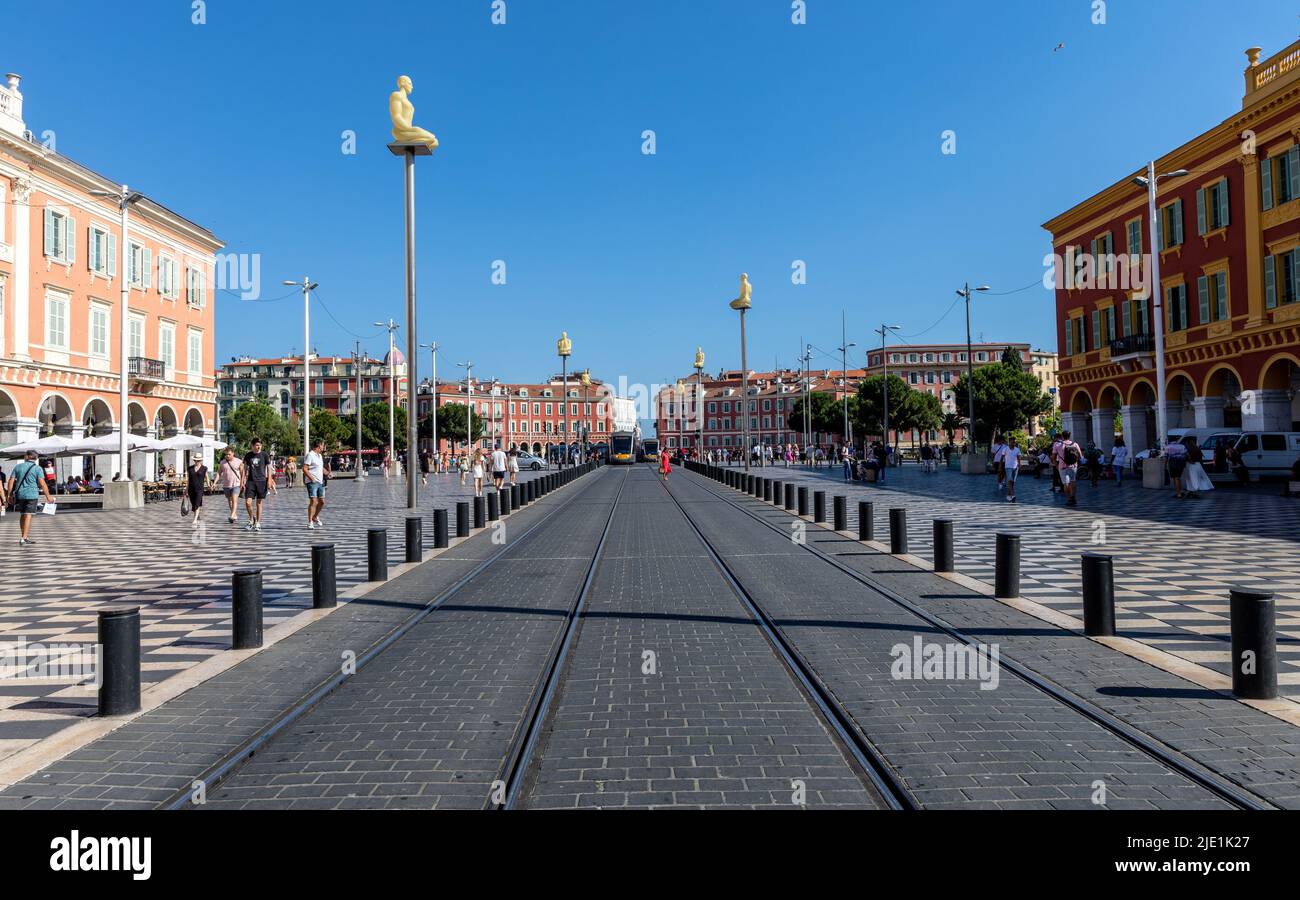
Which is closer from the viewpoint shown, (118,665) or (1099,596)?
(118,665)

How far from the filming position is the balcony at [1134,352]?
1499 inches

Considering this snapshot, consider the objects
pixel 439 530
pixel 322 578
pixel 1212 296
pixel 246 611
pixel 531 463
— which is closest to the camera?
pixel 246 611

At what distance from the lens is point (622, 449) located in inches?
3295

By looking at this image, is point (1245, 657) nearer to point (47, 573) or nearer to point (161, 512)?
point (47, 573)

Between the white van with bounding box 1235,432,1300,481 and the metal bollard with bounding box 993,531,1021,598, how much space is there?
24.8 metres

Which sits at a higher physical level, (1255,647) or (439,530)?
(439,530)

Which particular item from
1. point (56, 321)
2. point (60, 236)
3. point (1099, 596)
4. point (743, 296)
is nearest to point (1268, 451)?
point (743, 296)

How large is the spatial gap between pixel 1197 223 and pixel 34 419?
45.5 metres

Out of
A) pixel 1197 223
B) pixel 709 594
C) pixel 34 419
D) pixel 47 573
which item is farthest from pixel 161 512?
pixel 1197 223

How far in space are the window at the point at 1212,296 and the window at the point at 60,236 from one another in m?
45.0

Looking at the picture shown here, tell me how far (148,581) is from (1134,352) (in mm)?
39548

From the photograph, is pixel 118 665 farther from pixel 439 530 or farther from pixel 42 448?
pixel 42 448

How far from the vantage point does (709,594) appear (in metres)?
9.58
